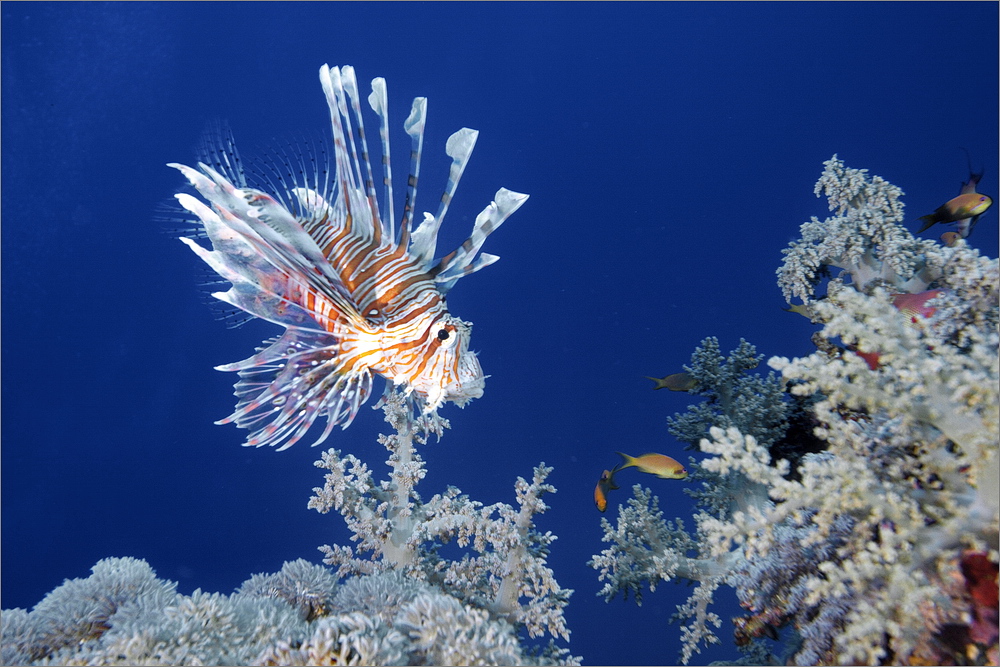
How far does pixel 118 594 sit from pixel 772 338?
1625 centimetres

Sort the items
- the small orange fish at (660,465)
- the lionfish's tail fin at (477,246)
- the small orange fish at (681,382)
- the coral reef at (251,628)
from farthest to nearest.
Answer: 1. the small orange fish at (681,382)
2. the small orange fish at (660,465)
3. the lionfish's tail fin at (477,246)
4. the coral reef at (251,628)

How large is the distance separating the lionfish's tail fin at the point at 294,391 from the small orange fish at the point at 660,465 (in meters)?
2.14

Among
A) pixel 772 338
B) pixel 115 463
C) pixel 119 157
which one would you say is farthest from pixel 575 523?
pixel 119 157

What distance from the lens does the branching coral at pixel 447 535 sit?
8.78 feet

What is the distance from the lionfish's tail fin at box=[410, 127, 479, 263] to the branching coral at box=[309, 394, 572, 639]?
105 cm

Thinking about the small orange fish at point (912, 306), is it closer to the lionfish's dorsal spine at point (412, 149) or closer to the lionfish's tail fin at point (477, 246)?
the lionfish's tail fin at point (477, 246)

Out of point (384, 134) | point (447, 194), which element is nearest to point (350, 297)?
point (447, 194)

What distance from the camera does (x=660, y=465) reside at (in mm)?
3613

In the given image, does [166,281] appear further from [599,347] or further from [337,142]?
[337,142]

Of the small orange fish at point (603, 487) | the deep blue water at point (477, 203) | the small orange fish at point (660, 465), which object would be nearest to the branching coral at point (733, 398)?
the small orange fish at point (660, 465)

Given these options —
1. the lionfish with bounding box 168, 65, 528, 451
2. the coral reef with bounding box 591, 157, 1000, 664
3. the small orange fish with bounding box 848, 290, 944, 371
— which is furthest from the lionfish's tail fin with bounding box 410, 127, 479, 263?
the small orange fish with bounding box 848, 290, 944, 371

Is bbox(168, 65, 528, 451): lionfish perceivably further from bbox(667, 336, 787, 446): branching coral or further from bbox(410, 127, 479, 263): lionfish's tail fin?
bbox(667, 336, 787, 446): branching coral

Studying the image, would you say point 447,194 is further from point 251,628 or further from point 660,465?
point 660,465

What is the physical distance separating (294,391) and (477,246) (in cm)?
104
